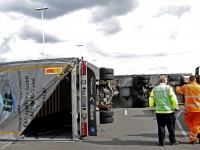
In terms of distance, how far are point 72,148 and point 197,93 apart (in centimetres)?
357

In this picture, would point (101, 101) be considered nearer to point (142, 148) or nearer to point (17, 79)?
point (17, 79)

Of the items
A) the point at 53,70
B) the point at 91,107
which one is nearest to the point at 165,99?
the point at 91,107

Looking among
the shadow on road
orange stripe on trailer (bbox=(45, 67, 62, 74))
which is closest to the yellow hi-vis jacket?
the shadow on road

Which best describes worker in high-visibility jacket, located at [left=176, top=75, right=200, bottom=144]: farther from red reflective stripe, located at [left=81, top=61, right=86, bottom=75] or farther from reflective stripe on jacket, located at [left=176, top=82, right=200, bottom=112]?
red reflective stripe, located at [left=81, top=61, right=86, bottom=75]

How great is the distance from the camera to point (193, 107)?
7.11 meters

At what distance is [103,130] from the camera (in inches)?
366

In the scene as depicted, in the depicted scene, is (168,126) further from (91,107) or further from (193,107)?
(91,107)

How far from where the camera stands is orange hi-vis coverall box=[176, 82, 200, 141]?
7.06 m

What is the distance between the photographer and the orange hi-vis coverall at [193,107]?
706cm

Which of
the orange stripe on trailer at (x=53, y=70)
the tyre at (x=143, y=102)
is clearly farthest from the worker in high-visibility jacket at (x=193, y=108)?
the tyre at (x=143, y=102)

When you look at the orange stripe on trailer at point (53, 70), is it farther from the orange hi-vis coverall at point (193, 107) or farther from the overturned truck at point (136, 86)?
the overturned truck at point (136, 86)

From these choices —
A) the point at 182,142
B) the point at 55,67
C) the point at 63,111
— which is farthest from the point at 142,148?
the point at 63,111

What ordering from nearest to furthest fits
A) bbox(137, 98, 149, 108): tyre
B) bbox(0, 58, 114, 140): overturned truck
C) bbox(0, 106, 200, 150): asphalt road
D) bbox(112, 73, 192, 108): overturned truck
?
bbox(0, 106, 200, 150): asphalt road, bbox(0, 58, 114, 140): overturned truck, bbox(137, 98, 149, 108): tyre, bbox(112, 73, 192, 108): overturned truck

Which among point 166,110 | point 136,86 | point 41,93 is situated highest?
point 136,86
